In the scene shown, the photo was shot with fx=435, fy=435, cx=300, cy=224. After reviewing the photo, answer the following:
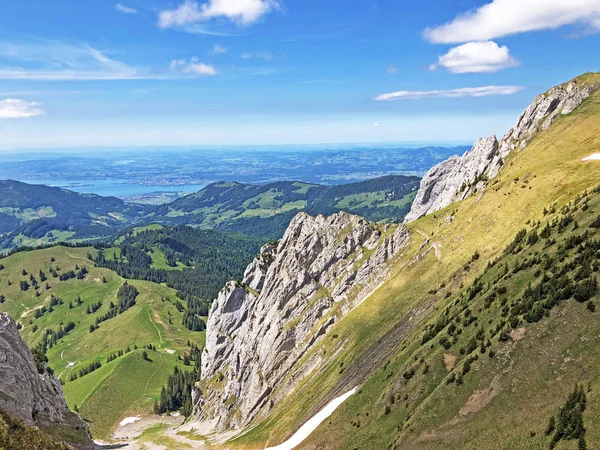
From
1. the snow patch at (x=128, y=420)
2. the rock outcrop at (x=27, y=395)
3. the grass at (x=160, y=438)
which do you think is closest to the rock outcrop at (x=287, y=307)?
the grass at (x=160, y=438)

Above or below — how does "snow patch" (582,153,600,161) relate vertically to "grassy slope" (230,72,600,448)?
above

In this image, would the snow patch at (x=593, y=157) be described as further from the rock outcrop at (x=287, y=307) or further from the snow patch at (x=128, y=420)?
the snow patch at (x=128, y=420)

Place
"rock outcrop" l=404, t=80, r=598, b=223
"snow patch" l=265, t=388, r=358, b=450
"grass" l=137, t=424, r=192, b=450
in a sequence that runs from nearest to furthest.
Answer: "snow patch" l=265, t=388, r=358, b=450, "grass" l=137, t=424, r=192, b=450, "rock outcrop" l=404, t=80, r=598, b=223

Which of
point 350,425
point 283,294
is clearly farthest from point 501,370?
point 283,294

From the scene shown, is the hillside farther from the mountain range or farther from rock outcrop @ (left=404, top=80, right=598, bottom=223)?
rock outcrop @ (left=404, top=80, right=598, bottom=223)

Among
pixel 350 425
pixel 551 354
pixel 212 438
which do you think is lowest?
pixel 212 438

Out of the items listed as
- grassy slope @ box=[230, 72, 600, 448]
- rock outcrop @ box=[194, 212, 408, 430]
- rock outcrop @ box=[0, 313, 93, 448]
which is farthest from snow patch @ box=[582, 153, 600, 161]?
rock outcrop @ box=[0, 313, 93, 448]

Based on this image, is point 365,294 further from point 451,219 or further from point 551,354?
point 551,354
